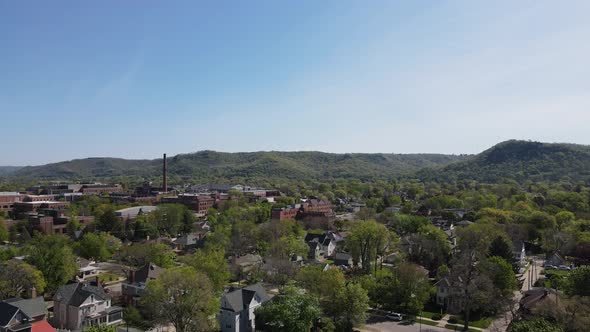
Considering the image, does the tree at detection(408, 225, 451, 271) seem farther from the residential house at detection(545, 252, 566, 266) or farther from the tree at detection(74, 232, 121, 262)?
the tree at detection(74, 232, 121, 262)

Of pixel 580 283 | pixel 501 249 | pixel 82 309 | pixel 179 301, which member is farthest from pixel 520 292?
pixel 82 309

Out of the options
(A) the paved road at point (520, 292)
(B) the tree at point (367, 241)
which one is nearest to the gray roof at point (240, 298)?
(B) the tree at point (367, 241)

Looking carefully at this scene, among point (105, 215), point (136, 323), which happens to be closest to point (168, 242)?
point (105, 215)

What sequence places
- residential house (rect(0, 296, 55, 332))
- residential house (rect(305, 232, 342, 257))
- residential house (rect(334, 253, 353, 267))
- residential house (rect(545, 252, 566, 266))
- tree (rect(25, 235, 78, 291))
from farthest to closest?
residential house (rect(305, 232, 342, 257)) < residential house (rect(545, 252, 566, 266)) < residential house (rect(334, 253, 353, 267)) < tree (rect(25, 235, 78, 291)) < residential house (rect(0, 296, 55, 332))

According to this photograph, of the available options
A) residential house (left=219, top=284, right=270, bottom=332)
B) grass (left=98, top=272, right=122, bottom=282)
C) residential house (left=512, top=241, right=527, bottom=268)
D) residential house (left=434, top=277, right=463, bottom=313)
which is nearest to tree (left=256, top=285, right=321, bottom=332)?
residential house (left=219, top=284, right=270, bottom=332)

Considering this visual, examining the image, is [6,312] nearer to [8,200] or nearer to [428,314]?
[428,314]
